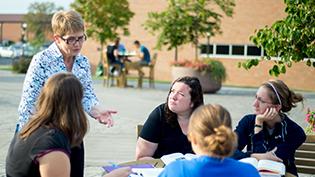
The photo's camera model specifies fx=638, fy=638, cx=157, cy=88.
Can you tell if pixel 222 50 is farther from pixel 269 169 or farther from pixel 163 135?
pixel 269 169

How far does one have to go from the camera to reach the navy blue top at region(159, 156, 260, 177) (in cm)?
300

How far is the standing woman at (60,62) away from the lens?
4.64 meters

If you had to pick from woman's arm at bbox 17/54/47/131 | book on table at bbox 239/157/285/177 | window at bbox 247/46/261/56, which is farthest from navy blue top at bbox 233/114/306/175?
window at bbox 247/46/261/56

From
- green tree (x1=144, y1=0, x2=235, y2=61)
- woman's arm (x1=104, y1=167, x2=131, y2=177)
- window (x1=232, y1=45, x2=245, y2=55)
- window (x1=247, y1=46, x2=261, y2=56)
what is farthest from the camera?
window (x1=232, y1=45, x2=245, y2=55)

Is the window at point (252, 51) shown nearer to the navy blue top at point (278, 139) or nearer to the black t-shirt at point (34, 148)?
the navy blue top at point (278, 139)

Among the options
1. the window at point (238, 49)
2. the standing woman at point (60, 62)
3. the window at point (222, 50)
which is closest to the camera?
the standing woman at point (60, 62)

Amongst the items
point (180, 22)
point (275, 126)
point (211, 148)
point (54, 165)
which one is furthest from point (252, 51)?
point (211, 148)

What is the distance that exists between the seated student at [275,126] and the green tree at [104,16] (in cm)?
2393

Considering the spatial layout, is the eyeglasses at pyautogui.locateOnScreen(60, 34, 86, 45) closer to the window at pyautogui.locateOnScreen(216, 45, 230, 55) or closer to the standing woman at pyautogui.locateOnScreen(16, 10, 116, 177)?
the standing woman at pyautogui.locateOnScreen(16, 10, 116, 177)

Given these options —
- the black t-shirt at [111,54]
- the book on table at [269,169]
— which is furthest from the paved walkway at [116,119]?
the book on table at [269,169]

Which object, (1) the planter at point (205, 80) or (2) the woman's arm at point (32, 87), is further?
(1) the planter at point (205, 80)

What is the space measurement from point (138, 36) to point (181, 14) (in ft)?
39.7

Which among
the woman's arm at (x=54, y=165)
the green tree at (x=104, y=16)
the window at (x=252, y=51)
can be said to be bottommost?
the window at (x=252, y=51)

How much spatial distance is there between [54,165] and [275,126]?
2.22 metres
